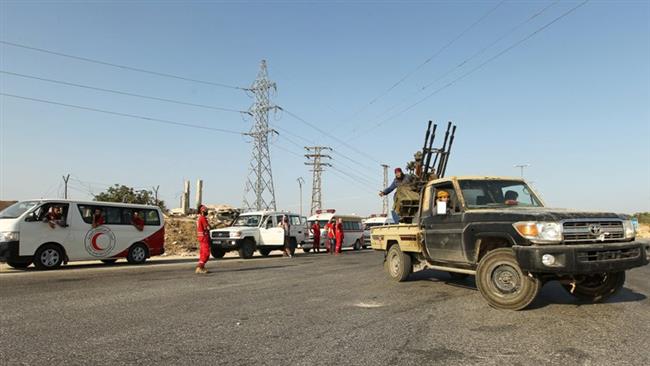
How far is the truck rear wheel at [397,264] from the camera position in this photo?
33.4ft

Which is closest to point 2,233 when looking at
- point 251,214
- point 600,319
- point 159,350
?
point 251,214

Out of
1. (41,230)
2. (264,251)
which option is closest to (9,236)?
(41,230)

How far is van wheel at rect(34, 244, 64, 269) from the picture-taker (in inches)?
573

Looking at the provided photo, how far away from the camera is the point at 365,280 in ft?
36.3

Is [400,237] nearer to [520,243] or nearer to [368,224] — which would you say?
[520,243]

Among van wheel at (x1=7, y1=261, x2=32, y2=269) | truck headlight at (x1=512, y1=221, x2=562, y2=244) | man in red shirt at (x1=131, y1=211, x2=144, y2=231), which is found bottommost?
van wheel at (x1=7, y1=261, x2=32, y2=269)

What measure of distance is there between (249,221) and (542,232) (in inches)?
665

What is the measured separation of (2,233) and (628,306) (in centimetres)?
1526

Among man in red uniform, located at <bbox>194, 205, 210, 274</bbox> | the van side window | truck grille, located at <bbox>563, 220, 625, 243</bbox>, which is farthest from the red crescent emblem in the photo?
truck grille, located at <bbox>563, 220, 625, 243</bbox>

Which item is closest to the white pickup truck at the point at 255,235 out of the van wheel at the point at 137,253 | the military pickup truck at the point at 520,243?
the van wheel at the point at 137,253

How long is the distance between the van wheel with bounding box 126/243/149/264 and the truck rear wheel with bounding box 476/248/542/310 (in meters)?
13.8

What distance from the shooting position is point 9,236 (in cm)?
1389

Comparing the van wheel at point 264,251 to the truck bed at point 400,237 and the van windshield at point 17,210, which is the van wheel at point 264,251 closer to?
the van windshield at point 17,210

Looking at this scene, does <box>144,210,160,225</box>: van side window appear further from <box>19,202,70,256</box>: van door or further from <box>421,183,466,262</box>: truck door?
<box>421,183,466,262</box>: truck door
